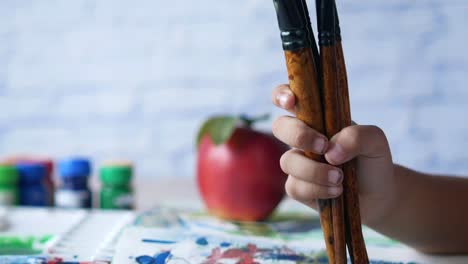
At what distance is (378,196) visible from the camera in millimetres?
521

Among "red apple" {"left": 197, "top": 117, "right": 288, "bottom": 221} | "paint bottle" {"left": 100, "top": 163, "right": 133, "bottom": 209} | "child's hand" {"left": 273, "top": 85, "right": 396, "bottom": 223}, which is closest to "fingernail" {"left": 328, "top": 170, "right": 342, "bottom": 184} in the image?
"child's hand" {"left": 273, "top": 85, "right": 396, "bottom": 223}

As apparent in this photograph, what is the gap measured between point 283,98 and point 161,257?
199 mm

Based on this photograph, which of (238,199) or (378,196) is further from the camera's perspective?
(238,199)

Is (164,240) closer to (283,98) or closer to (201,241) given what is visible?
(201,241)

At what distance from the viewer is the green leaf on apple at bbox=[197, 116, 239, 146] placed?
0.81 m

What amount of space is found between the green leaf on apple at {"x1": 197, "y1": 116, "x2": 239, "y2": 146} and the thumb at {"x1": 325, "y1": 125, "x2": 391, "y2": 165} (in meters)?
0.36

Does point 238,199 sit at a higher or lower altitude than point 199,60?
lower

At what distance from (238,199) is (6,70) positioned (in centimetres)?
83

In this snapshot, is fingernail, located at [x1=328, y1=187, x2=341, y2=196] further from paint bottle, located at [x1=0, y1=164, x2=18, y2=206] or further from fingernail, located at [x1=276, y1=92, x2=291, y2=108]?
paint bottle, located at [x1=0, y1=164, x2=18, y2=206]

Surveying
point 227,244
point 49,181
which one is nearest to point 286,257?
point 227,244

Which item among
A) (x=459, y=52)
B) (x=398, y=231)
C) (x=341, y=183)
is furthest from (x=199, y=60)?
(x=341, y=183)

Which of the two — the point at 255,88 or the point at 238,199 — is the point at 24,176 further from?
the point at 255,88

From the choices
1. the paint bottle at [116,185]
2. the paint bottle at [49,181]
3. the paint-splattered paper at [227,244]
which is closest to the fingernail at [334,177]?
the paint-splattered paper at [227,244]

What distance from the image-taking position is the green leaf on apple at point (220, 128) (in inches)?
31.8
